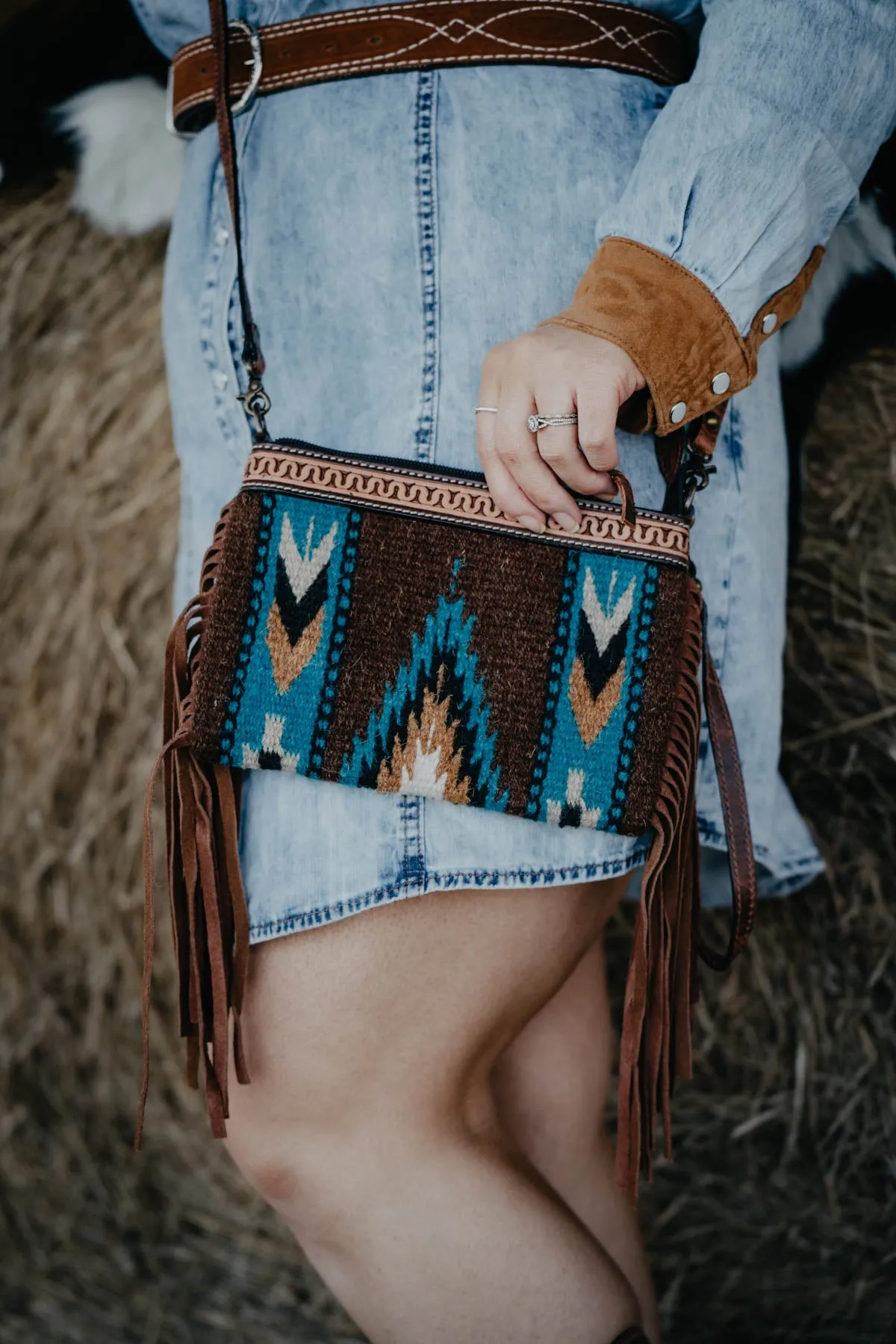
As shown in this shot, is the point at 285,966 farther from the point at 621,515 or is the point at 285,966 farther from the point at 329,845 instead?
the point at 621,515

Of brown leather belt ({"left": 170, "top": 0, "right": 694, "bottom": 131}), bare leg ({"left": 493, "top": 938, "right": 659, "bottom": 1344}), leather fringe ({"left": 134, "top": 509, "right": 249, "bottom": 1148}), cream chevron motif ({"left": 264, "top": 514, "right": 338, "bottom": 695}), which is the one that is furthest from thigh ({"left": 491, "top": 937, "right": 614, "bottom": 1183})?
brown leather belt ({"left": 170, "top": 0, "right": 694, "bottom": 131})

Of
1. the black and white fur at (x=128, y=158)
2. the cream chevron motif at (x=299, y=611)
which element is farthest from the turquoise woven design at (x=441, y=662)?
the black and white fur at (x=128, y=158)

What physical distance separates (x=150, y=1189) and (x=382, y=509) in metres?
0.96

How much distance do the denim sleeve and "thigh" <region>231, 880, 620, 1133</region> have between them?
33cm

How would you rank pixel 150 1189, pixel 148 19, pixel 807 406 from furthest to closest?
pixel 150 1189
pixel 807 406
pixel 148 19

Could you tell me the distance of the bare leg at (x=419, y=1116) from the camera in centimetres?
56

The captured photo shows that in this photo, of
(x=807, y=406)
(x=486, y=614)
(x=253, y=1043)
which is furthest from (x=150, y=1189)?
(x=807, y=406)

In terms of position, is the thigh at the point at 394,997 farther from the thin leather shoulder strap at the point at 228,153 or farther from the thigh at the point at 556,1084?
the thin leather shoulder strap at the point at 228,153

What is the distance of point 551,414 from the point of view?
0.48 metres

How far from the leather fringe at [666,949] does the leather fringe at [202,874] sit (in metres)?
0.21

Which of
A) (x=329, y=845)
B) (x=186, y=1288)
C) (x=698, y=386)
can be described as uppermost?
(x=698, y=386)

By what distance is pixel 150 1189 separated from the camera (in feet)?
3.83

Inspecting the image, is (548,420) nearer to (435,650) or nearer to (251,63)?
(435,650)

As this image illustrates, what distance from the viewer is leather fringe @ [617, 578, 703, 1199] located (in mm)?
555
